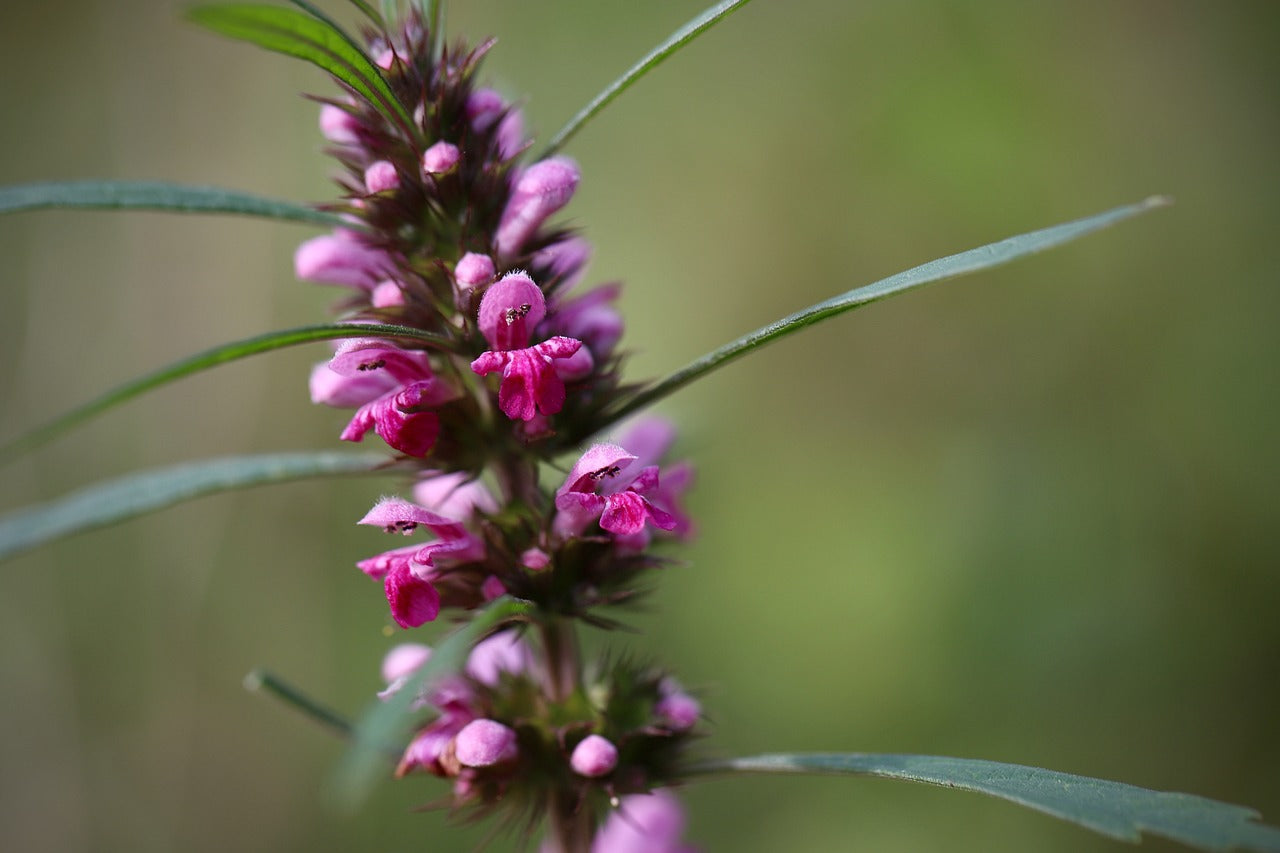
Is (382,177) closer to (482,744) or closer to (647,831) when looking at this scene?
(482,744)

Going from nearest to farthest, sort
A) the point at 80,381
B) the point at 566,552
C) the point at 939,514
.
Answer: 1. the point at 566,552
2. the point at 939,514
3. the point at 80,381

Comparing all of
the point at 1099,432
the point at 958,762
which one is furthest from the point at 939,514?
the point at 958,762

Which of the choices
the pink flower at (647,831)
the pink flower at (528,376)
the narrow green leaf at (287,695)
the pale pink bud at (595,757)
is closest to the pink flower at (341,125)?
the pink flower at (528,376)

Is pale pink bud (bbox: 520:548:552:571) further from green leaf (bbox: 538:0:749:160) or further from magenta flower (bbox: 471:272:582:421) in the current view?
green leaf (bbox: 538:0:749:160)

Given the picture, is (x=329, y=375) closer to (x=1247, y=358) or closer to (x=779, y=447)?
(x=779, y=447)

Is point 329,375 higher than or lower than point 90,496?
higher

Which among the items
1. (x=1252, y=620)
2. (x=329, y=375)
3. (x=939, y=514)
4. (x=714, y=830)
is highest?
(x=329, y=375)

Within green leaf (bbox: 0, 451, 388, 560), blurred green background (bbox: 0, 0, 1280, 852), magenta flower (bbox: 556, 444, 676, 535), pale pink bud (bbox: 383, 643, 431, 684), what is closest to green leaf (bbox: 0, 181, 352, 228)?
green leaf (bbox: 0, 451, 388, 560)
